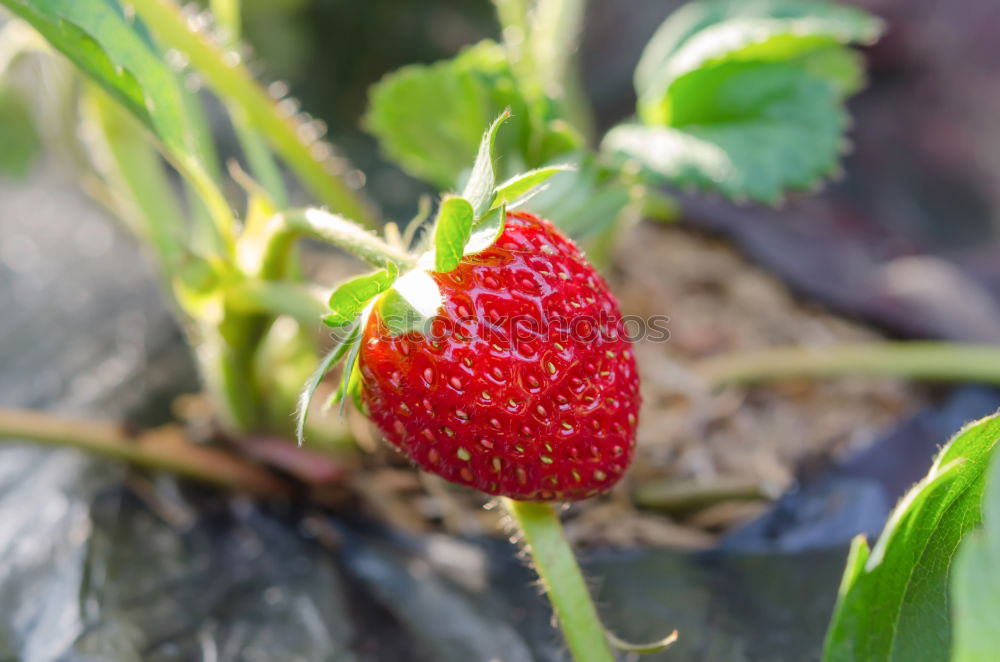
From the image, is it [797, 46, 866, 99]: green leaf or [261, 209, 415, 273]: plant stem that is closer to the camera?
[261, 209, 415, 273]: plant stem

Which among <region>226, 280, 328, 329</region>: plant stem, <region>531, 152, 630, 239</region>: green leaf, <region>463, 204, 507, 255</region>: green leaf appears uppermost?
<region>463, 204, 507, 255</region>: green leaf

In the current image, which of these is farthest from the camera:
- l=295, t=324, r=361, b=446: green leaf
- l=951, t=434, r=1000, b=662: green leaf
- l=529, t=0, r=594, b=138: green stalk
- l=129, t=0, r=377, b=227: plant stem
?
l=529, t=0, r=594, b=138: green stalk

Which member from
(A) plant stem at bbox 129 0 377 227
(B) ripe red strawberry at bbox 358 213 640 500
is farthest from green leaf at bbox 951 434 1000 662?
(A) plant stem at bbox 129 0 377 227

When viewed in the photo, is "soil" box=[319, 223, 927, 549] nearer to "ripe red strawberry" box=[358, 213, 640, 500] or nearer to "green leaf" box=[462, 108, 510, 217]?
"ripe red strawberry" box=[358, 213, 640, 500]

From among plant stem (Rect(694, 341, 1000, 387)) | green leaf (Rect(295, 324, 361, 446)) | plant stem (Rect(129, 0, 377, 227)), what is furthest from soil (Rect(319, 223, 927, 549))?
green leaf (Rect(295, 324, 361, 446))

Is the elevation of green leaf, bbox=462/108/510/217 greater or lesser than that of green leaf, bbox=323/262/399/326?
greater

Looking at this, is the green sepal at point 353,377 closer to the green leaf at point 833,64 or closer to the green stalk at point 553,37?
the green stalk at point 553,37

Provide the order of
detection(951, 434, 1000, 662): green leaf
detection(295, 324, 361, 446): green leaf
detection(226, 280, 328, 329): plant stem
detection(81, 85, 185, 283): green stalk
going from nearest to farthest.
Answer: detection(951, 434, 1000, 662): green leaf, detection(295, 324, 361, 446): green leaf, detection(226, 280, 328, 329): plant stem, detection(81, 85, 185, 283): green stalk

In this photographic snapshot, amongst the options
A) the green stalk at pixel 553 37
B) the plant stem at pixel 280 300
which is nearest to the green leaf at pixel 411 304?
the plant stem at pixel 280 300
